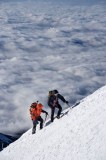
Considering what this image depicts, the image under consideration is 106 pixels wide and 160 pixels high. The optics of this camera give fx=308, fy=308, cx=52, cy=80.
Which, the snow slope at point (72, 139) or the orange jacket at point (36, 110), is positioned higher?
the orange jacket at point (36, 110)

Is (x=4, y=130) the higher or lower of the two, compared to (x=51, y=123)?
higher

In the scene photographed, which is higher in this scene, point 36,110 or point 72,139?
point 36,110

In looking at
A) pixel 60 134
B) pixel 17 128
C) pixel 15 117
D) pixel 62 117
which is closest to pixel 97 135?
pixel 60 134

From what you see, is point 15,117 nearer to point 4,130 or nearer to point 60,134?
point 4,130

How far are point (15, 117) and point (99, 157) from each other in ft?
561

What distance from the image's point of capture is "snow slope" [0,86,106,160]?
19.8 m

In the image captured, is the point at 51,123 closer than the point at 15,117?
Yes

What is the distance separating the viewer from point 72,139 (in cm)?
2181

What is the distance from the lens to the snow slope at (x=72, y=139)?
1978 cm

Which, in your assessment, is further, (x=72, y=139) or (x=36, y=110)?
(x=36, y=110)

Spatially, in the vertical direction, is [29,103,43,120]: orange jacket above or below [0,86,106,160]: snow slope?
above

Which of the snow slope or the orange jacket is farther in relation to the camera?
the orange jacket

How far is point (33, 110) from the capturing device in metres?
24.6

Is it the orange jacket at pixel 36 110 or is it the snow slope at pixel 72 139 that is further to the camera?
the orange jacket at pixel 36 110
